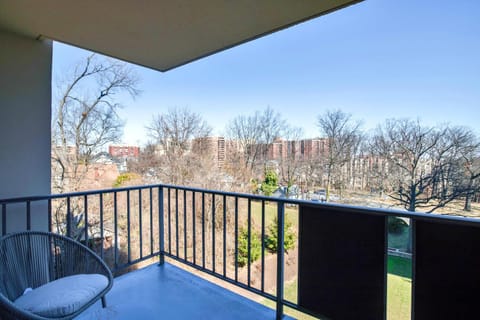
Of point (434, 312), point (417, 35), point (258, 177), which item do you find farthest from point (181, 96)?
point (434, 312)

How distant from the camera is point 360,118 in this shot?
29.5 feet

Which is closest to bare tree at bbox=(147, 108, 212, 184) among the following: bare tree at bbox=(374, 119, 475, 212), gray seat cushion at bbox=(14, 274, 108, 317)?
bare tree at bbox=(374, 119, 475, 212)

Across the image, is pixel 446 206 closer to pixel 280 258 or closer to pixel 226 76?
pixel 280 258

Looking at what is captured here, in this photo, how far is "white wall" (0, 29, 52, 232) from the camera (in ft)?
6.84

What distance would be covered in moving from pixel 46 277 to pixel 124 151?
7.23 metres

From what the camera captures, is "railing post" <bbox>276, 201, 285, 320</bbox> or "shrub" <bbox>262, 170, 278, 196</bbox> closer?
"railing post" <bbox>276, 201, 285, 320</bbox>

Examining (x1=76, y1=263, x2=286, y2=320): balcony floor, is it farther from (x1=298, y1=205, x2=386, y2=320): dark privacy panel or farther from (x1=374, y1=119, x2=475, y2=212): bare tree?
(x1=374, y1=119, x2=475, y2=212): bare tree

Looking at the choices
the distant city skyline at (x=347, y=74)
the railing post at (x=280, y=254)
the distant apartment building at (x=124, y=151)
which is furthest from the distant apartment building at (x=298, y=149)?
the railing post at (x=280, y=254)

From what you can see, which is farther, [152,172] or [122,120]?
[152,172]

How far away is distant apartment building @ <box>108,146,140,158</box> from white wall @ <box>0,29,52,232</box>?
6.20m

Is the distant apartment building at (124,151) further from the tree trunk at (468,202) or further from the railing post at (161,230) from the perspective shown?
the tree trunk at (468,202)

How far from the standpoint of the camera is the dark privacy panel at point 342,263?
1.52 meters

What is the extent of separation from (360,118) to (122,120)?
26.8 feet

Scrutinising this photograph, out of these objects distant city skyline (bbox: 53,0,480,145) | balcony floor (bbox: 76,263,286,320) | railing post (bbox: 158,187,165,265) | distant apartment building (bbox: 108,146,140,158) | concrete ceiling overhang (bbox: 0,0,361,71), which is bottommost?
balcony floor (bbox: 76,263,286,320)
